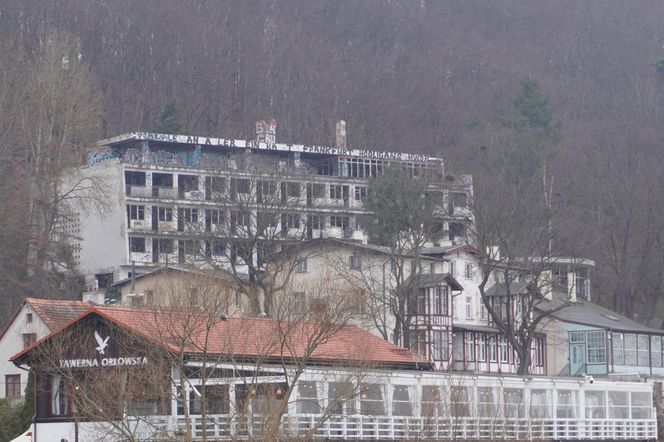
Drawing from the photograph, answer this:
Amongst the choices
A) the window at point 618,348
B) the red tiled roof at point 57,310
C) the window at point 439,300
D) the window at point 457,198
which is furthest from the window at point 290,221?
the red tiled roof at point 57,310

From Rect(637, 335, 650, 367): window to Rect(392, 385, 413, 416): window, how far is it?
40.0 metres

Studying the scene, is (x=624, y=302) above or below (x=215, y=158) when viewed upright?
below

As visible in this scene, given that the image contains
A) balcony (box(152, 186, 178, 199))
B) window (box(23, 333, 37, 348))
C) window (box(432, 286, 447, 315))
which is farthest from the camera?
balcony (box(152, 186, 178, 199))

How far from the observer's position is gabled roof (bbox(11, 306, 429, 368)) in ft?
146

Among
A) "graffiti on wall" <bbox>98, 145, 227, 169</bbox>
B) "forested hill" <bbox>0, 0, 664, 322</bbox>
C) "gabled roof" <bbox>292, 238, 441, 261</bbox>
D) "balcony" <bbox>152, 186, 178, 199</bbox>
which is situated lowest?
"gabled roof" <bbox>292, 238, 441, 261</bbox>

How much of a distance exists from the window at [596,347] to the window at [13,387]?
118ft

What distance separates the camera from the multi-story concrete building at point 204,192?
89438mm

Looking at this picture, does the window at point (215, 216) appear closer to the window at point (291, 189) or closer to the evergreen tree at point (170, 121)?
the window at point (291, 189)

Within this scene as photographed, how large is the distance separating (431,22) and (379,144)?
64488 millimetres

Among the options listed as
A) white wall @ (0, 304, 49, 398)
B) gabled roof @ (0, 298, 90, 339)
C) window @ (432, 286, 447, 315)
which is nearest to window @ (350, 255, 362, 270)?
window @ (432, 286, 447, 315)

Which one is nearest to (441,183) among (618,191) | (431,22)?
(618,191)

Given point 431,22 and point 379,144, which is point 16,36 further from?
point 431,22

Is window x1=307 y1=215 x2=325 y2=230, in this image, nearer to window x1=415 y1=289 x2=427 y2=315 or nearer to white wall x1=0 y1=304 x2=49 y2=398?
window x1=415 y1=289 x2=427 y2=315

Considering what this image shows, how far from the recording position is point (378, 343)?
58406 millimetres
